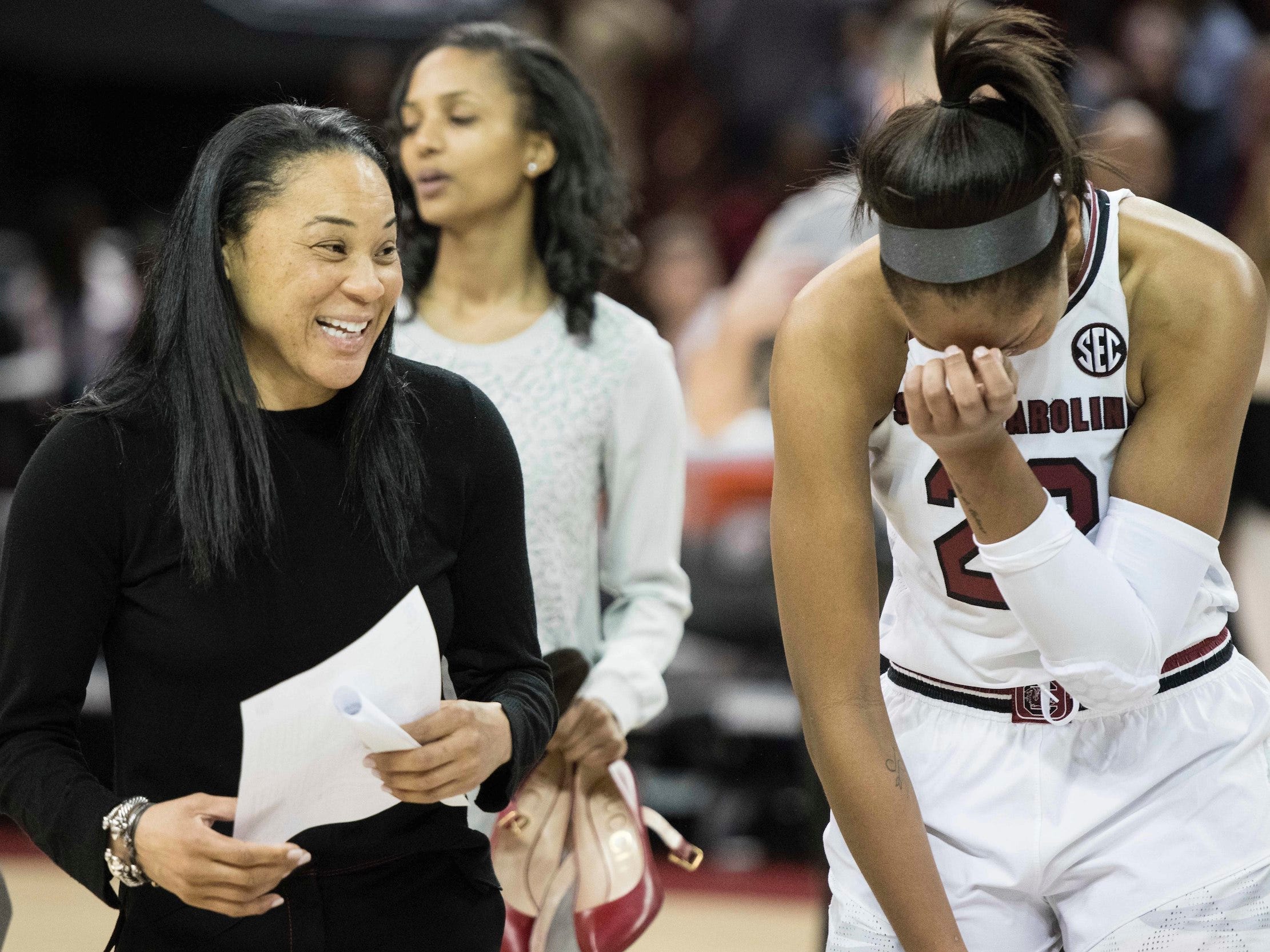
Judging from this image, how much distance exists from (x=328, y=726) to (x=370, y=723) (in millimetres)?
89

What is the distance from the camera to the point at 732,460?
486 cm

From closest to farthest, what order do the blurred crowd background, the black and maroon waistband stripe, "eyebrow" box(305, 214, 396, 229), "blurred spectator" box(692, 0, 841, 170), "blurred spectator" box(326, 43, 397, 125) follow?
"eyebrow" box(305, 214, 396, 229) → the black and maroon waistband stripe → the blurred crowd background → "blurred spectator" box(692, 0, 841, 170) → "blurred spectator" box(326, 43, 397, 125)

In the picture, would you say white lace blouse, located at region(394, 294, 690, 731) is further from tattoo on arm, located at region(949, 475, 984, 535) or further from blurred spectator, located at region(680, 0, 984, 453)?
blurred spectator, located at region(680, 0, 984, 453)

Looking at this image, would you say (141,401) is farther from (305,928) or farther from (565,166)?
(565,166)

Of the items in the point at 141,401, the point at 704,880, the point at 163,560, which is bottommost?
the point at 704,880

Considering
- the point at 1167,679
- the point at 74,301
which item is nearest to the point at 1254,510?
the point at 1167,679

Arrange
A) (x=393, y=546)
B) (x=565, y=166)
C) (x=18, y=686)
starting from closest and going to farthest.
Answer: (x=18, y=686)
(x=393, y=546)
(x=565, y=166)

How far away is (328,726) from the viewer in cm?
160

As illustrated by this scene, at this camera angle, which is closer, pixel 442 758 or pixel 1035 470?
pixel 442 758

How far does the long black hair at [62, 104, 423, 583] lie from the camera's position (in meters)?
1.69

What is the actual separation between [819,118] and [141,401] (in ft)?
16.6

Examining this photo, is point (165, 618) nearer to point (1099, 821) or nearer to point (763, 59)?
point (1099, 821)

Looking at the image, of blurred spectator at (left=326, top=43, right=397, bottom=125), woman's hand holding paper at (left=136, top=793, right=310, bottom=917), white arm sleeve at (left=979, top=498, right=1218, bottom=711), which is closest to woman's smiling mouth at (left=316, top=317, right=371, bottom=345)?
woman's hand holding paper at (left=136, top=793, right=310, bottom=917)

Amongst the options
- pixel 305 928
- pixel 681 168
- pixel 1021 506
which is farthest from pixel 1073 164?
pixel 681 168
